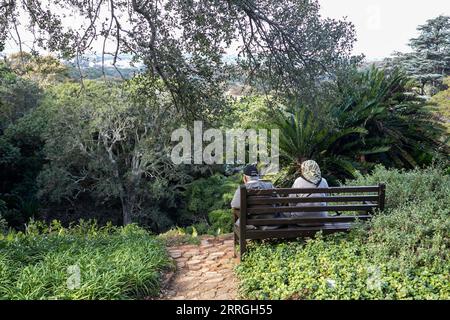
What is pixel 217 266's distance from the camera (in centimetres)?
458

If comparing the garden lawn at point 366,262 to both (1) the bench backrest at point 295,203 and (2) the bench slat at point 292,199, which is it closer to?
(1) the bench backrest at point 295,203

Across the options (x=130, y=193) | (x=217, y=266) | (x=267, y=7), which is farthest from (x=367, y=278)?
(x=130, y=193)

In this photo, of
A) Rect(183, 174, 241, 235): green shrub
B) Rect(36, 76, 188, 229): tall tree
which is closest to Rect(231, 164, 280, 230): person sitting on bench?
Rect(183, 174, 241, 235): green shrub

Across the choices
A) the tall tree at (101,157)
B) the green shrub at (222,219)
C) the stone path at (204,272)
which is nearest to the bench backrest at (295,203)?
the stone path at (204,272)

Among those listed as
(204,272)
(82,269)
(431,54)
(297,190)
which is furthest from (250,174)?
(431,54)

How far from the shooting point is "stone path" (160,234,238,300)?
3.75 m

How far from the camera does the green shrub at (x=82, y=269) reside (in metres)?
3.31

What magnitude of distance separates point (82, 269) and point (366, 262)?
2.52 metres

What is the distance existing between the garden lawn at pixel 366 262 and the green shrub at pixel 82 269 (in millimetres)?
950

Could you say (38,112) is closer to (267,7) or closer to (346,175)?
(346,175)

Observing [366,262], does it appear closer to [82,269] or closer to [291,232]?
[291,232]

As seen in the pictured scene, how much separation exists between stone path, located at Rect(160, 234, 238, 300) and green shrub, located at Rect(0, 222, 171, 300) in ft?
0.68

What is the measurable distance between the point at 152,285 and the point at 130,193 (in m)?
12.6

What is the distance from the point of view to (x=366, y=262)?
349cm
